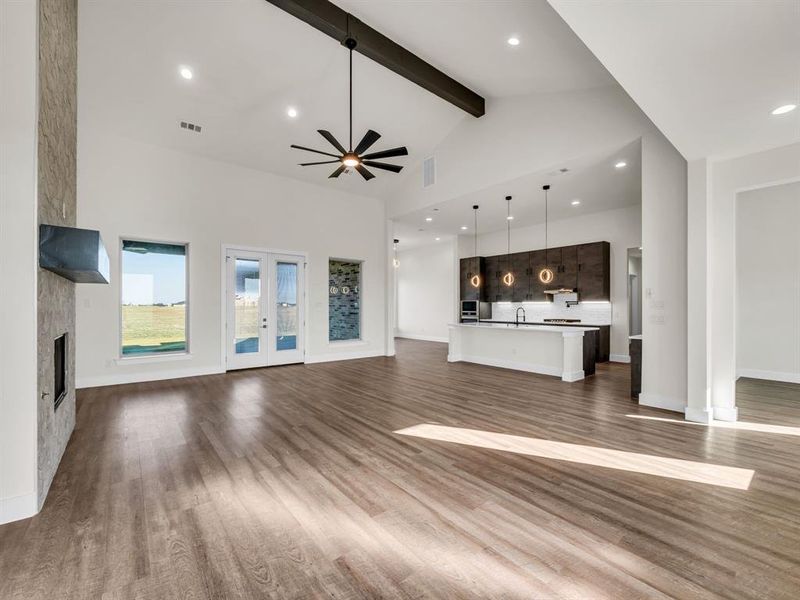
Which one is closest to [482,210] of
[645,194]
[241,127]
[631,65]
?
[645,194]

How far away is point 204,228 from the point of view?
659cm

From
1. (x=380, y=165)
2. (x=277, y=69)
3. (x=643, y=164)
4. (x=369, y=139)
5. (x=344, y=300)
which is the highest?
(x=277, y=69)

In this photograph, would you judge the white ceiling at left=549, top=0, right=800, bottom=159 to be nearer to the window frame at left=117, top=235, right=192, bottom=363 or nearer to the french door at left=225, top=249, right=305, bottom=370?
the french door at left=225, top=249, right=305, bottom=370

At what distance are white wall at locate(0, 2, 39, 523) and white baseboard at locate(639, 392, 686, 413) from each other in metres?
5.93

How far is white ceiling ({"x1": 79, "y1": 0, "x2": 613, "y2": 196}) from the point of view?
418 centimetres

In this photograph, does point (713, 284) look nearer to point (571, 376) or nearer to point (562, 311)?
point (571, 376)

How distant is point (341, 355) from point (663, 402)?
607 centimetres

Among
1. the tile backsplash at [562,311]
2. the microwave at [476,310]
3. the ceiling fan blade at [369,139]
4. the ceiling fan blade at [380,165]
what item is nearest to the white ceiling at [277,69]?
the ceiling fan blade at [369,139]

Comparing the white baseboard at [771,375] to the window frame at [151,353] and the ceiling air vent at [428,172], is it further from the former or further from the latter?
the window frame at [151,353]

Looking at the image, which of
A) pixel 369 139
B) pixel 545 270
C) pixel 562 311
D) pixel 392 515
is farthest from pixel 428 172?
pixel 392 515

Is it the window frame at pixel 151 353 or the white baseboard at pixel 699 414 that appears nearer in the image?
the white baseboard at pixel 699 414

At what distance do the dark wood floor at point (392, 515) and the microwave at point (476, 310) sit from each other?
6.59 metres

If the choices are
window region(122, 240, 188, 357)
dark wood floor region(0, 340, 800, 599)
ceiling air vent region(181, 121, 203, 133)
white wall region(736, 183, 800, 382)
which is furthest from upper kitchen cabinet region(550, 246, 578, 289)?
window region(122, 240, 188, 357)

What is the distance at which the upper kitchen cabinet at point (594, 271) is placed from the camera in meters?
8.04
